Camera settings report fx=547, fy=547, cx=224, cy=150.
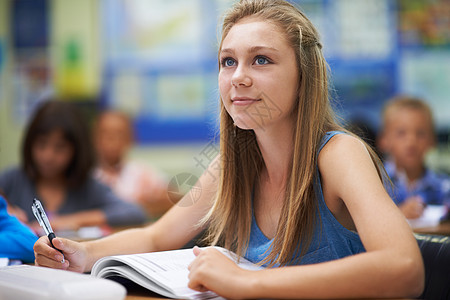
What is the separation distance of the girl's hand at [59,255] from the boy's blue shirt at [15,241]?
0.08 meters

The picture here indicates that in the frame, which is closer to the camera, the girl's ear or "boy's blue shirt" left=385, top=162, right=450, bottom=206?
"boy's blue shirt" left=385, top=162, right=450, bottom=206

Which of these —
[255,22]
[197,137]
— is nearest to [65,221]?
[255,22]

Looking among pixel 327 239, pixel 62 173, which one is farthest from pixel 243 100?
pixel 62 173

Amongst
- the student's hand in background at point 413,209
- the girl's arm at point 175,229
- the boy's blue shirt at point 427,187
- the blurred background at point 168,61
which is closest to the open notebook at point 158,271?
the girl's arm at point 175,229

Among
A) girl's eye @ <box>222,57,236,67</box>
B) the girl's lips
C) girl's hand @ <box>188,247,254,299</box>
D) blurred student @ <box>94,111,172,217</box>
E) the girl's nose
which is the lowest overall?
blurred student @ <box>94,111,172,217</box>

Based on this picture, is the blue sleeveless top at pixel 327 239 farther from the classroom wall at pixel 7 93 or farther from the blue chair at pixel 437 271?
the classroom wall at pixel 7 93

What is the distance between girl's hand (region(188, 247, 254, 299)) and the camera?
2.34ft

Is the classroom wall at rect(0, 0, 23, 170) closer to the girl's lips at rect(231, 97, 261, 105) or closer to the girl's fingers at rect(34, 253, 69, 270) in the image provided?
the girl's fingers at rect(34, 253, 69, 270)

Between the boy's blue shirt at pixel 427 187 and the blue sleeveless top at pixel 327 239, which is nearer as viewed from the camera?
the blue sleeveless top at pixel 327 239

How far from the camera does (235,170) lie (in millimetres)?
1101

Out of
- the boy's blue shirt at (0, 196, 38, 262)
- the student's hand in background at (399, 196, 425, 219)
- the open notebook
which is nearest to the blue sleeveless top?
the open notebook

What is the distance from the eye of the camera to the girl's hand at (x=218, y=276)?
0.71 meters

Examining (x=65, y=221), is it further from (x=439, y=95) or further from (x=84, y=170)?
(x=439, y=95)

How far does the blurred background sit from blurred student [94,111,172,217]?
274mm
